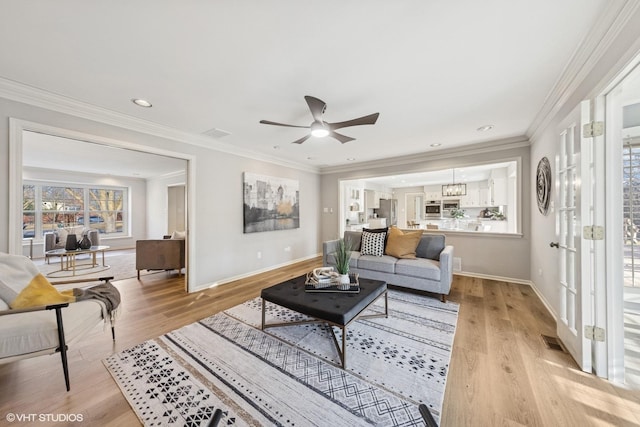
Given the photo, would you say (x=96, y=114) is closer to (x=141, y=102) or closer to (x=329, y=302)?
(x=141, y=102)

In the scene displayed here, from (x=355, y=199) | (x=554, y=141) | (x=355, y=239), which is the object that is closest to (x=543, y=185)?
(x=554, y=141)

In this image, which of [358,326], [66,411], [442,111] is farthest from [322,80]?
[66,411]

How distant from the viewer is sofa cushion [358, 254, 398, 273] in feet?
11.6

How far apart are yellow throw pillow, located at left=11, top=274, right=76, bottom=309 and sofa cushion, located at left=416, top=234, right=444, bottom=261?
423 cm

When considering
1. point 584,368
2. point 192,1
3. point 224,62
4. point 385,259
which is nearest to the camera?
point 192,1

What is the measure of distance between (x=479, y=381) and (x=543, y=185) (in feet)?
8.56

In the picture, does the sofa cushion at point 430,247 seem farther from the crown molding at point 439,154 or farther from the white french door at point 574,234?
the crown molding at point 439,154

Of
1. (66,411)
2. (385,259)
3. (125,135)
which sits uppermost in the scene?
(125,135)

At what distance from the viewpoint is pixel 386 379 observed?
1729mm

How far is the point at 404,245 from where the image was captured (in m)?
3.72

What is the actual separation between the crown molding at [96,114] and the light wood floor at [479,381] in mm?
2377

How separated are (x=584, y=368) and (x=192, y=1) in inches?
146

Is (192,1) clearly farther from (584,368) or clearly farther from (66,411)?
(584,368)

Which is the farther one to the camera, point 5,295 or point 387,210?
point 387,210
